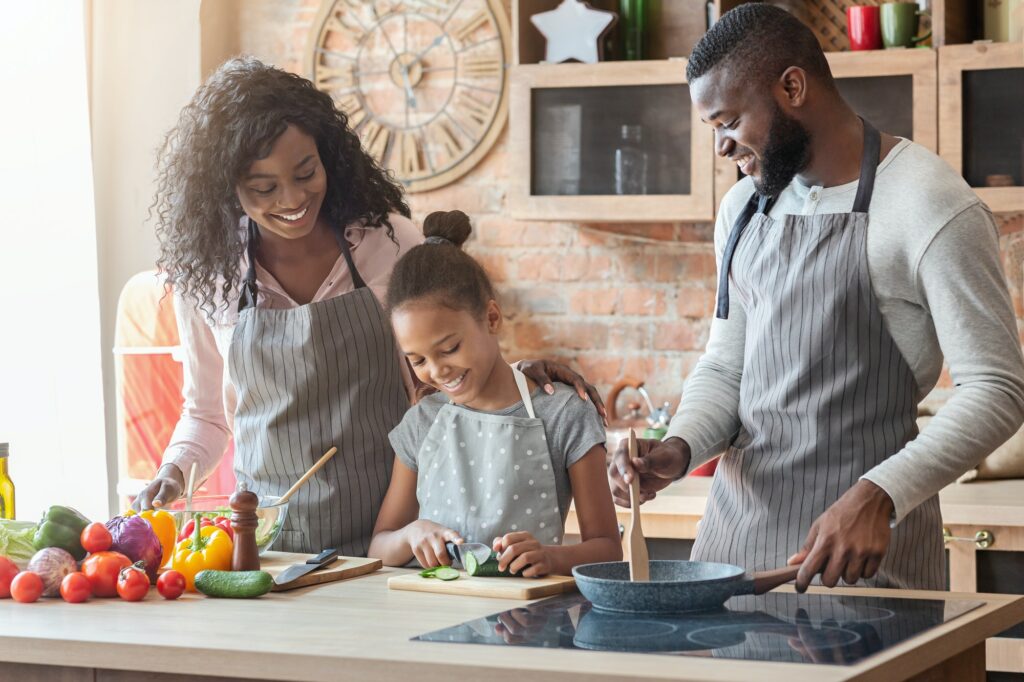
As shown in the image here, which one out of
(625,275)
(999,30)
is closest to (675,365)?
(625,275)

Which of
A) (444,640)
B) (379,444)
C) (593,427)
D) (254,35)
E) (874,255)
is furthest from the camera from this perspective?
(254,35)

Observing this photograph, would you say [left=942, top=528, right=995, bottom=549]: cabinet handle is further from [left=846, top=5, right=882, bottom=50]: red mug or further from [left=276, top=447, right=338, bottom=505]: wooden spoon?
[left=276, top=447, right=338, bottom=505]: wooden spoon

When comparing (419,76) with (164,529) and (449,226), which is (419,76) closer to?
(449,226)

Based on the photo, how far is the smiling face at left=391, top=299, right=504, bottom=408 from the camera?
194 cm

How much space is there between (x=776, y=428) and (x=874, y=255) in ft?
0.88

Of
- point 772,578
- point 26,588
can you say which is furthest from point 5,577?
point 772,578

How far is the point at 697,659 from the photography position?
4.34 ft

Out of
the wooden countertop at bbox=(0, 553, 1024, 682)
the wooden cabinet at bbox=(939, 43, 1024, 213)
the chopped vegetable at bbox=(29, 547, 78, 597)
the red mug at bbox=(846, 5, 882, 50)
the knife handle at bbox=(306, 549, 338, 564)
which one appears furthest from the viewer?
the red mug at bbox=(846, 5, 882, 50)

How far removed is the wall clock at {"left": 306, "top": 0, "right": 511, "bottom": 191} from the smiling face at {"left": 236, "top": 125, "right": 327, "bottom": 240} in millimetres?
1701

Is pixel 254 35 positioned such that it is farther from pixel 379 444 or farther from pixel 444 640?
pixel 444 640

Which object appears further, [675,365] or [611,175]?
[675,365]

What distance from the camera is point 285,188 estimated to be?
2.09 metres

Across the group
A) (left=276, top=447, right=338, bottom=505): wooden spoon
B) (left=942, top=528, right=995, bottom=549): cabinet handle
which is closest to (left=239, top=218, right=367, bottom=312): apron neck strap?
(left=276, top=447, right=338, bottom=505): wooden spoon

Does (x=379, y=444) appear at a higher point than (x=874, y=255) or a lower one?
lower
